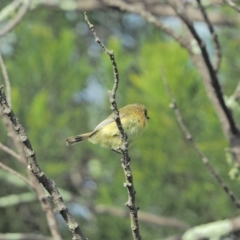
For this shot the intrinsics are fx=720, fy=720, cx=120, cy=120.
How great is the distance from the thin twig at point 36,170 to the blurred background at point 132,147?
1506 mm

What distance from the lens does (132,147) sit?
3510mm

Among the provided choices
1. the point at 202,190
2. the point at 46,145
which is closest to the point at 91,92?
the point at 46,145

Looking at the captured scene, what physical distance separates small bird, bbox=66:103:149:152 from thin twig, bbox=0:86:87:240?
86 centimetres

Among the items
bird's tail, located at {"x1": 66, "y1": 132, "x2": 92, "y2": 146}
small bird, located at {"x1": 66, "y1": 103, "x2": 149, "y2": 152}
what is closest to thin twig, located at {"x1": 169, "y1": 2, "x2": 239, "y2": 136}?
small bird, located at {"x1": 66, "y1": 103, "x2": 149, "y2": 152}

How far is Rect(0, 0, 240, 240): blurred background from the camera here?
3.26 metres

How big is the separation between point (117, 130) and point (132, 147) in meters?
1.24

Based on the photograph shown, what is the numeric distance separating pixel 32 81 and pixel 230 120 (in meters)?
1.82

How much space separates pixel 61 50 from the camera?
3818mm

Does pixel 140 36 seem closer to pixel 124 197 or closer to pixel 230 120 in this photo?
pixel 124 197

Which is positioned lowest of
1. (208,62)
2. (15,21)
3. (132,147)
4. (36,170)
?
(36,170)

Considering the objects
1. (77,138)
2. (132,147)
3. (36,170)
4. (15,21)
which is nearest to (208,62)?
(77,138)

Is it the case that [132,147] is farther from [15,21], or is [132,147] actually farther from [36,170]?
[36,170]

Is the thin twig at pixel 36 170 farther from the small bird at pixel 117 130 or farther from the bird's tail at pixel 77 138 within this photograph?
the bird's tail at pixel 77 138

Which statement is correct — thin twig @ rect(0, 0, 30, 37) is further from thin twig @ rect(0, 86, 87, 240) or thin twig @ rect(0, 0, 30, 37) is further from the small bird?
thin twig @ rect(0, 86, 87, 240)
